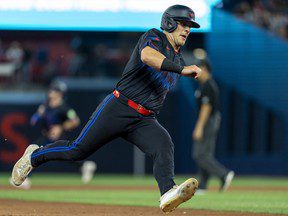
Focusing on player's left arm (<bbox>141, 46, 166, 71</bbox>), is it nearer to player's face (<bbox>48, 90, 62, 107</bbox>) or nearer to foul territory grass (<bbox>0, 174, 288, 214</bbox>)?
foul territory grass (<bbox>0, 174, 288, 214</bbox>)

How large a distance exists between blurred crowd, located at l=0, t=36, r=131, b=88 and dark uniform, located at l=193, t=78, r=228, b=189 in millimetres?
7945

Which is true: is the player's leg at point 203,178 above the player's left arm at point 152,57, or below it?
below

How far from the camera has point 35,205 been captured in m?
10.2

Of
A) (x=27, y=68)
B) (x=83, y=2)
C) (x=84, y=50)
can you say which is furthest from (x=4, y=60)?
(x=83, y=2)

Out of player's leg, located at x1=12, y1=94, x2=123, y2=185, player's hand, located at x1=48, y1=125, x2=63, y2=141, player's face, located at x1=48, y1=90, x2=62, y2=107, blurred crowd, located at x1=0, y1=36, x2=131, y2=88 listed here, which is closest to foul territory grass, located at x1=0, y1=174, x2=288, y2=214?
player's hand, located at x1=48, y1=125, x2=63, y2=141

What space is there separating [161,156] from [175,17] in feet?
4.45

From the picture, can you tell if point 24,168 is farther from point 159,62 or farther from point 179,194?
point 159,62

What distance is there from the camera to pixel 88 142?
8094mm

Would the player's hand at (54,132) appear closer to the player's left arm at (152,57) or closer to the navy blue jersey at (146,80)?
the navy blue jersey at (146,80)

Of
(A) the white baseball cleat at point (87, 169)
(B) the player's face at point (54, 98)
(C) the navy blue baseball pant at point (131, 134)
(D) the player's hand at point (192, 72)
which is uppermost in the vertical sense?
(D) the player's hand at point (192, 72)

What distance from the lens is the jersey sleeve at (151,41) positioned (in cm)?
766

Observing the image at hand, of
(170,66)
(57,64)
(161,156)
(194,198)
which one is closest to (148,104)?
(161,156)

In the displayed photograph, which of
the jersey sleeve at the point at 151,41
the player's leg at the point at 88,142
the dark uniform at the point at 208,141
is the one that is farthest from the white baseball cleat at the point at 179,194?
the dark uniform at the point at 208,141

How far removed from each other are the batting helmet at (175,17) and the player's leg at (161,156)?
94 cm
